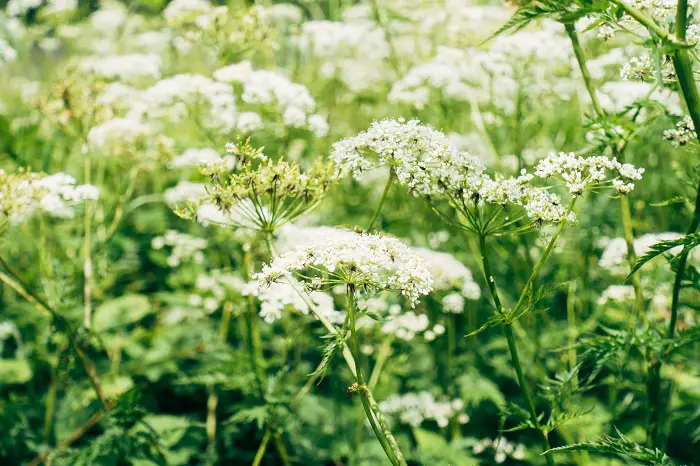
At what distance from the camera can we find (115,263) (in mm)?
6004

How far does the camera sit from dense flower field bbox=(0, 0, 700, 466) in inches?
114

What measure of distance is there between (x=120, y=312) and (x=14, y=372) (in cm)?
103

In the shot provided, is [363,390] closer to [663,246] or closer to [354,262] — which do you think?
[354,262]

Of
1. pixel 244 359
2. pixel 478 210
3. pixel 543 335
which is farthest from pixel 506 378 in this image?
pixel 478 210

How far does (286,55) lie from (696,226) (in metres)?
6.94

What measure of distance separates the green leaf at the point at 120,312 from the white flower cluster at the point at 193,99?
200cm

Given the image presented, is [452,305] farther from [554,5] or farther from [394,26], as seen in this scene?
[394,26]

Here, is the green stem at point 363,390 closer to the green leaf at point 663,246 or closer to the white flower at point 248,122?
the green leaf at point 663,246

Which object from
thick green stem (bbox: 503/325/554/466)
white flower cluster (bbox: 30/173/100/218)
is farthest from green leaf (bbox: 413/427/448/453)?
white flower cluster (bbox: 30/173/100/218)

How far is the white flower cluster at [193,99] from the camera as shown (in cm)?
448

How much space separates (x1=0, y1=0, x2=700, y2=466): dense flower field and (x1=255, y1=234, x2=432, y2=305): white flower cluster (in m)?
0.01

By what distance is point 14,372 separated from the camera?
500 cm

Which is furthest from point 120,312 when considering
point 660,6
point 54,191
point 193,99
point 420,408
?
point 660,6

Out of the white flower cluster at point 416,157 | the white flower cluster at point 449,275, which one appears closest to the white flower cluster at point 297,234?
the white flower cluster at point 449,275
